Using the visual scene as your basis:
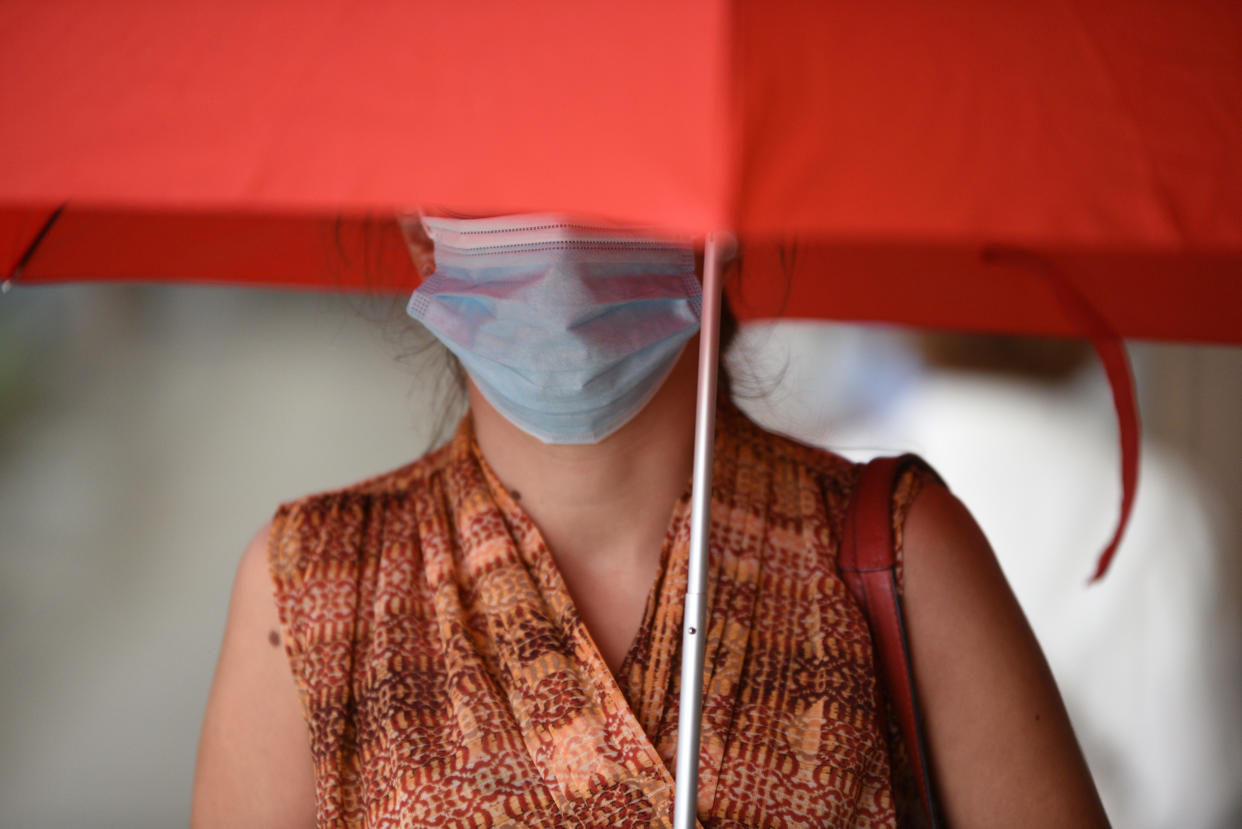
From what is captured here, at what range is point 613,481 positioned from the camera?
187 centimetres

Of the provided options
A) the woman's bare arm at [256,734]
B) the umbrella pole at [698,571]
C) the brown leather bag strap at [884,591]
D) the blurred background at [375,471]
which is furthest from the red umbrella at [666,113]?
the blurred background at [375,471]

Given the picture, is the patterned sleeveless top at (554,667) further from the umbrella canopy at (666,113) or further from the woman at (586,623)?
the umbrella canopy at (666,113)

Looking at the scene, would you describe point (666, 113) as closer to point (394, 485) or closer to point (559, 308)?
point (559, 308)

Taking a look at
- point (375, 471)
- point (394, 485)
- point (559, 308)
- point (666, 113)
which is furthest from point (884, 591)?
point (375, 471)

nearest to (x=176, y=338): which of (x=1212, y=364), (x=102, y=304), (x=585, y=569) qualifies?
(x=102, y=304)

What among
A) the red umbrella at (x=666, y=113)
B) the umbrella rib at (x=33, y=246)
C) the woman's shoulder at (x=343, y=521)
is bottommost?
the woman's shoulder at (x=343, y=521)

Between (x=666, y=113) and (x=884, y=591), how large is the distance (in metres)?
1.03

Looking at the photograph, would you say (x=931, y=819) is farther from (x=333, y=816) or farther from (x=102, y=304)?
(x=102, y=304)

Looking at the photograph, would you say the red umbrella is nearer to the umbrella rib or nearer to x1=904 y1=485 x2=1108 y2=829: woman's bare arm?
x1=904 y1=485 x2=1108 y2=829: woman's bare arm

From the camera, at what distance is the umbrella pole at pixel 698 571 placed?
4.36 feet

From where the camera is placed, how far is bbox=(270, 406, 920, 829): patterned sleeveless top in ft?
5.21

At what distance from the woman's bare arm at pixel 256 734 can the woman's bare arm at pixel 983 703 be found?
88 centimetres

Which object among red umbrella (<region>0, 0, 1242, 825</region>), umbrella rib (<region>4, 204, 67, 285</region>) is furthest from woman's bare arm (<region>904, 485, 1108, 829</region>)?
umbrella rib (<region>4, 204, 67, 285</region>)

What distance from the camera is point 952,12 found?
96cm
